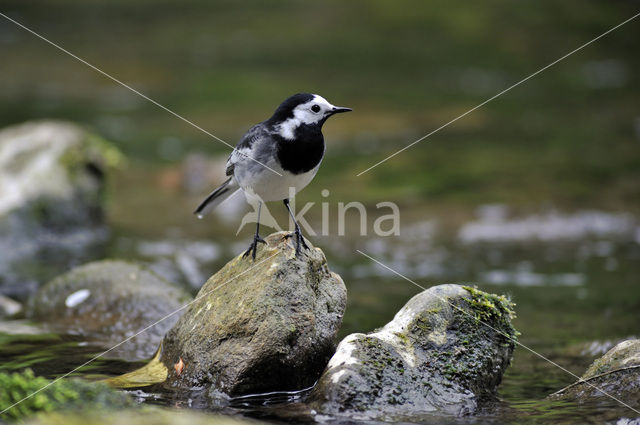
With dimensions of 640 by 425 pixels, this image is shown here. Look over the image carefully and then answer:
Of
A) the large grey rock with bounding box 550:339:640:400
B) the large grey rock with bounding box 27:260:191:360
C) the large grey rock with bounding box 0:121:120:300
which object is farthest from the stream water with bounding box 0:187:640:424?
the large grey rock with bounding box 0:121:120:300

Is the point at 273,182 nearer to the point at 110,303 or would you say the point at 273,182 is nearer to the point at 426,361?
the point at 426,361

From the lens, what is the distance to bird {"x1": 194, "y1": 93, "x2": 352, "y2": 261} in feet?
Answer: 17.5

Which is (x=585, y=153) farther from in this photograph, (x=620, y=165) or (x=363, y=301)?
(x=363, y=301)

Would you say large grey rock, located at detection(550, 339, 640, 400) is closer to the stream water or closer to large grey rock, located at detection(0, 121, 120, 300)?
the stream water

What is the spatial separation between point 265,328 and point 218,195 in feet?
6.32

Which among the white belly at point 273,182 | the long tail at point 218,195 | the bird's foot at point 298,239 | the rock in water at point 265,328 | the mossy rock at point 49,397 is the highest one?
the long tail at point 218,195

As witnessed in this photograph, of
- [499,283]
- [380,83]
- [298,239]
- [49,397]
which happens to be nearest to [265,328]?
[298,239]

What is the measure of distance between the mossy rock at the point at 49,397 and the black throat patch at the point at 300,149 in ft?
6.65

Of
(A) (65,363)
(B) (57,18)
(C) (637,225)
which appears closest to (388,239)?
(C) (637,225)

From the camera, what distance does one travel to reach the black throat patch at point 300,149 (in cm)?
531

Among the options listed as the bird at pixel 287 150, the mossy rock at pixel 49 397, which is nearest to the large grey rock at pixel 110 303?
the bird at pixel 287 150

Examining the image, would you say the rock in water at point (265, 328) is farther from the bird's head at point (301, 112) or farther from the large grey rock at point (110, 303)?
the large grey rock at point (110, 303)

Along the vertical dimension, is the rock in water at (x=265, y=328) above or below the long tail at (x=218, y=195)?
below

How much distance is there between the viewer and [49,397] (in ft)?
13.4
